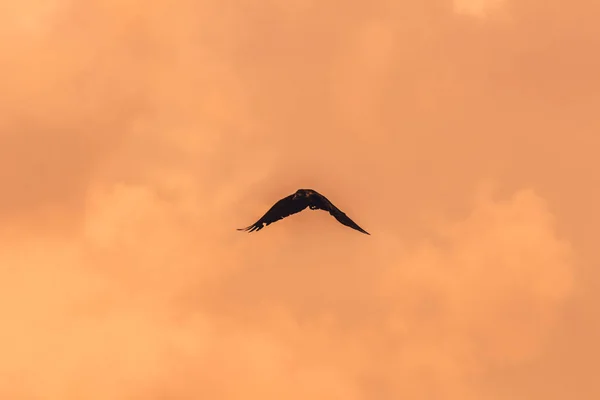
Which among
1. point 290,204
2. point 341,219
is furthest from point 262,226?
point 341,219

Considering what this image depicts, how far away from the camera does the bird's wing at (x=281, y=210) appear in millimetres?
46000

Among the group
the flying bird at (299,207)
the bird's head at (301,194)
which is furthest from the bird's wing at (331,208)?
the bird's head at (301,194)

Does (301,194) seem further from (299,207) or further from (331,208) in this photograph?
(331,208)

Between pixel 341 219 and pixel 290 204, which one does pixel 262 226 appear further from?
pixel 341 219

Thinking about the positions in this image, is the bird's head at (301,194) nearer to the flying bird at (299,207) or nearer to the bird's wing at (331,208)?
the flying bird at (299,207)

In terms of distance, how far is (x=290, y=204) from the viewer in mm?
46344

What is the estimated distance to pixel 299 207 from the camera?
46.2m

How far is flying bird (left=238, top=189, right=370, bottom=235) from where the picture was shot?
44938mm

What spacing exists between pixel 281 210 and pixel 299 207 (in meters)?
1.45

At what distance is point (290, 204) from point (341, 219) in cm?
392

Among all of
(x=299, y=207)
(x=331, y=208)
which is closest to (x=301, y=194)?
(x=299, y=207)

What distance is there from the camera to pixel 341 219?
1869 inches

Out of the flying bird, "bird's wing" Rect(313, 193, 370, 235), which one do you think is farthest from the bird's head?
"bird's wing" Rect(313, 193, 370, 235)

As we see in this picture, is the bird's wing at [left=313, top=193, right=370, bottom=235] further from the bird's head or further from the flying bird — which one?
the bird's head
